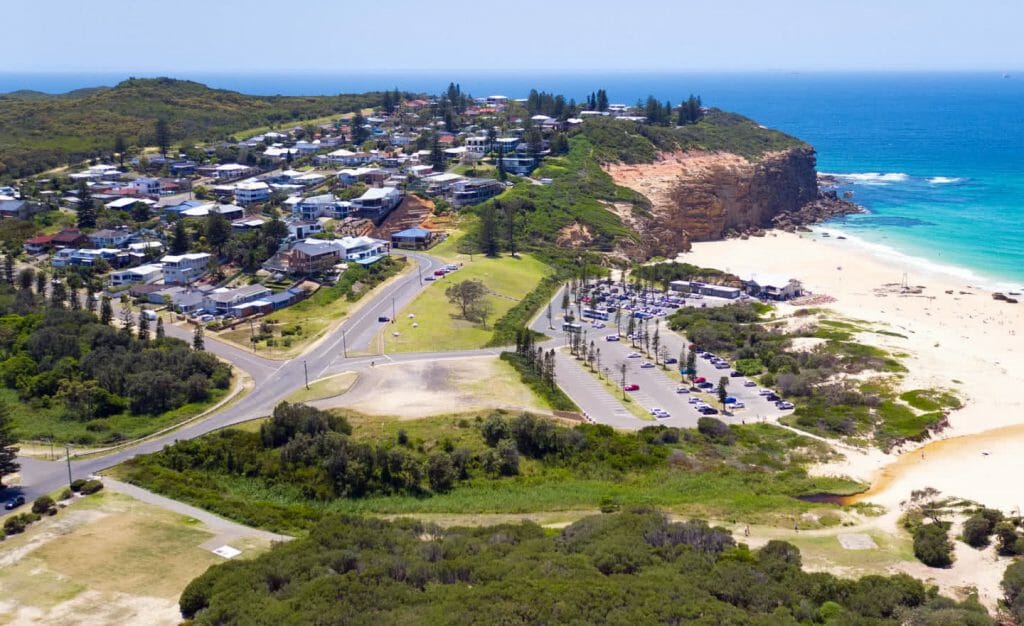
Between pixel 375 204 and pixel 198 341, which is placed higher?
pixel 375 204

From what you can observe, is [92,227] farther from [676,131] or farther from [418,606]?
[676,131]

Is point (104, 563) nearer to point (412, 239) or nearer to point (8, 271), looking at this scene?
point (8, 271)

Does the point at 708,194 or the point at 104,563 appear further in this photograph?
the point at 708,194

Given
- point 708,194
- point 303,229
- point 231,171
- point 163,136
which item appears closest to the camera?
point 303,229

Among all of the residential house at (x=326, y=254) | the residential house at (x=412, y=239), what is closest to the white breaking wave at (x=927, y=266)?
the residential house at (x=412, y=239)

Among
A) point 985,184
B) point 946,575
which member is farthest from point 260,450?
point 985,184

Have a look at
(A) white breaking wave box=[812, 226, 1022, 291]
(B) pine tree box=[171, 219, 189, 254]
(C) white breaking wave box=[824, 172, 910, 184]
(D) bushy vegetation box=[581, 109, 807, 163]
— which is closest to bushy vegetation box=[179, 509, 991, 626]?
(B) pine tree box=[171, 219, 189, 254]

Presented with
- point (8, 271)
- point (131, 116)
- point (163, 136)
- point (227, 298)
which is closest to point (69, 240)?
point (8, 271)
